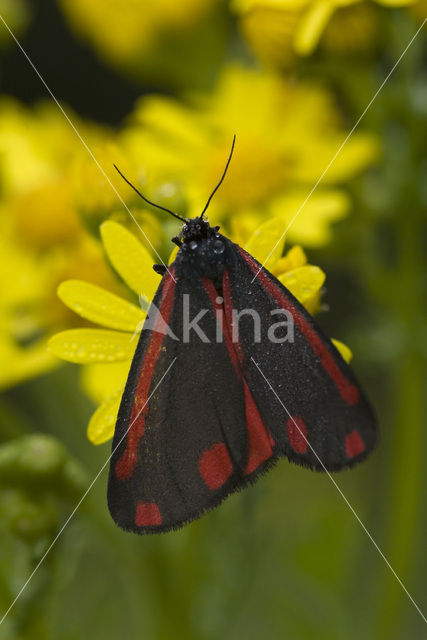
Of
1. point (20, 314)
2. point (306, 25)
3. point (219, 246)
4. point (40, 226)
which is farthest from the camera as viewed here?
point (40, 226)

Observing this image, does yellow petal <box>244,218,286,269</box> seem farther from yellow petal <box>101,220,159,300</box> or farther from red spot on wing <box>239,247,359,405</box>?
yellow petal <box>101,220,159,300</box>

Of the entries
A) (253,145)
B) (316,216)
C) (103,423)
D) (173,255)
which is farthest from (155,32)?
(103,423)

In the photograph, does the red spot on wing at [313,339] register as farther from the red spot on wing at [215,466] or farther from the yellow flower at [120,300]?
the red spot on wing at [215,466]

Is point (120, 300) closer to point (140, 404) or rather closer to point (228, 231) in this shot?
point (140, 404)

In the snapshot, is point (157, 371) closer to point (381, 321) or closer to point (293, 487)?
point (381, 321)

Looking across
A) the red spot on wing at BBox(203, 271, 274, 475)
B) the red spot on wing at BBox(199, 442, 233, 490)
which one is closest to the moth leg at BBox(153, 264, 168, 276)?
the red spot on wing at BBox(203, 271, 274, 475)

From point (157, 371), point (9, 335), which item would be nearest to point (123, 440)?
point (157, 371)

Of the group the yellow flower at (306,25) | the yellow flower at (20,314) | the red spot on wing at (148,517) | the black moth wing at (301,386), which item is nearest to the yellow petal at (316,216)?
the yellow flower at (306,25)
